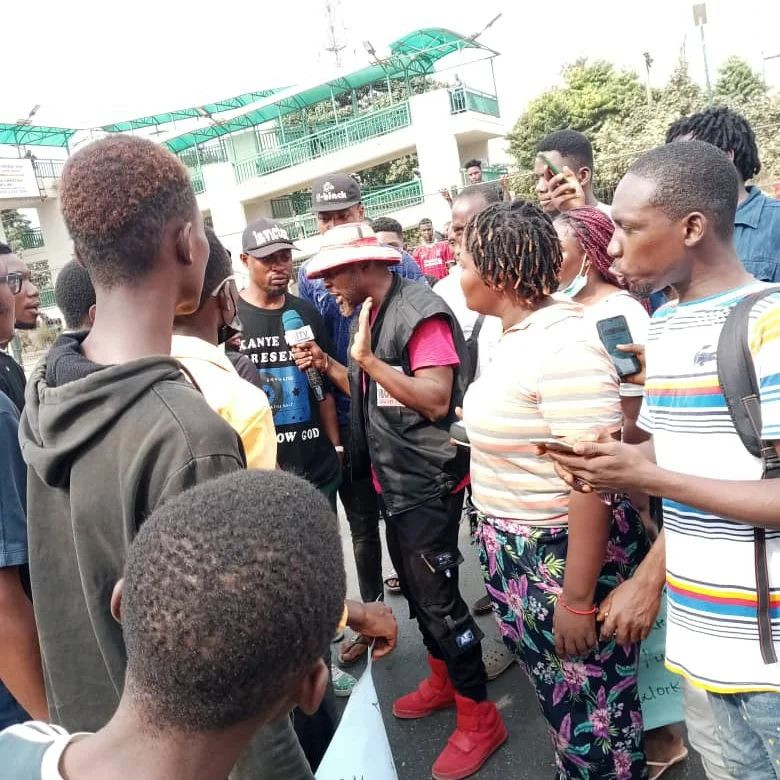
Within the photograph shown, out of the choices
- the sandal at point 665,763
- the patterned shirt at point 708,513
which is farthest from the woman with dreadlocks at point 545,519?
the sandal at point 665,763

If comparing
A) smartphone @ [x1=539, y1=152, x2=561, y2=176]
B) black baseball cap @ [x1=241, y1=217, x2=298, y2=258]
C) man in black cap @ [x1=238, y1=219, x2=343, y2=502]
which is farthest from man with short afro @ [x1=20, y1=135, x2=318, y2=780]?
smartphone @ [x1=539, y1=152, x2=561, y2=176]

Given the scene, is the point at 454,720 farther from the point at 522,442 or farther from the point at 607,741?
the point at 522,442

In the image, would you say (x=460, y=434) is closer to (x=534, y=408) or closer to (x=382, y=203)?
(x=534, y=408)

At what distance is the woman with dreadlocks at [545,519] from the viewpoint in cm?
186

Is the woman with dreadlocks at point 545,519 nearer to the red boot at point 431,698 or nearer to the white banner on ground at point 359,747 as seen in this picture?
the white banner on ground at point 359,747

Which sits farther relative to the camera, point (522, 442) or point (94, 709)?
point (522, 442)

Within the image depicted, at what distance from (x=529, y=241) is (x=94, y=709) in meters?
1.61

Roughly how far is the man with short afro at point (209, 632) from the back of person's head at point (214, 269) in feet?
4.05

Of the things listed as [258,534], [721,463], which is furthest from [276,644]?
[721,463]

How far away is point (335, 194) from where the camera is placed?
4191 millimetres

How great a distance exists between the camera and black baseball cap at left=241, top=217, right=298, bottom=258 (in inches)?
137

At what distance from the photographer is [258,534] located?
33.8 inches

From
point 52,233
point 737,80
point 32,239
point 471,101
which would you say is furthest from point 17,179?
point 737,80

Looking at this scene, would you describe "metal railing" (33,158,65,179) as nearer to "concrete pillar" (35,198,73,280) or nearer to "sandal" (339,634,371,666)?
"concrete pillar" (35,198,73,280)
